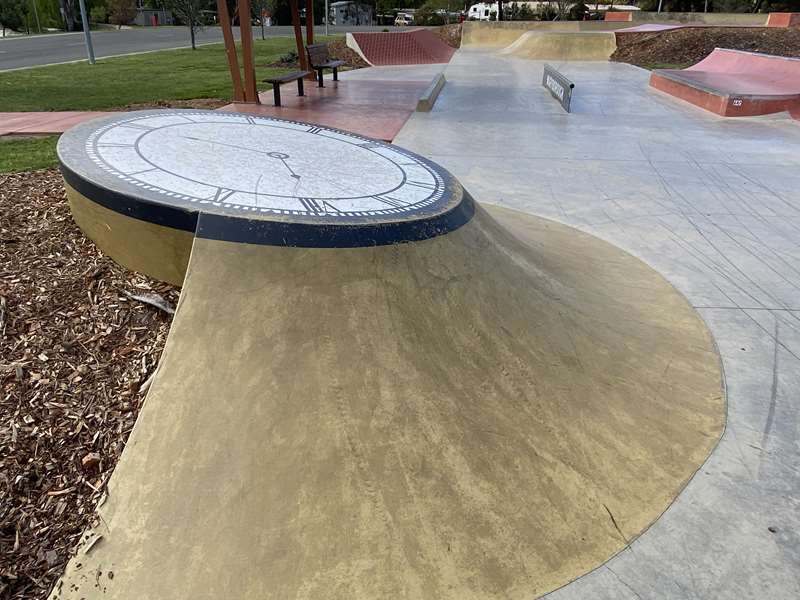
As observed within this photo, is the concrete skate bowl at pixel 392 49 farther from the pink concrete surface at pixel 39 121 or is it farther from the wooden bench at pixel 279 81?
the pink concrete surface at pixel 39 121

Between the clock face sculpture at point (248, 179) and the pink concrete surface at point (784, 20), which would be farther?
the pink concrete surface at point (784, 20)

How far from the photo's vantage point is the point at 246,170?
3643 millimetres

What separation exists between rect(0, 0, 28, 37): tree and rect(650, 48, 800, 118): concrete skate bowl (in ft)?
153

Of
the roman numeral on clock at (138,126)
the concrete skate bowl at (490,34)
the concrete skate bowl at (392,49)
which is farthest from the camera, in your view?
the concrete skate bowl at (490,34)

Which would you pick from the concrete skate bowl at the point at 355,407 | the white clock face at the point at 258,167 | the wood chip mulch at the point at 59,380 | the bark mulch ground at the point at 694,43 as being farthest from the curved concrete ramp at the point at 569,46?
the wood chip mulch at the point at 59,380

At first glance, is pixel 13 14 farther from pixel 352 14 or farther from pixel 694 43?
pixel 694 43

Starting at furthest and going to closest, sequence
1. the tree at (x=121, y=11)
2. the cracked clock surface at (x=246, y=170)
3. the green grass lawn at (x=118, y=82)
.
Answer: the tree at (x=121, y=11) < the green grass lawn at (x=118, y=82) < the cracked clock surface at (x=246, y=170)

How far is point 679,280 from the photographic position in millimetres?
5137

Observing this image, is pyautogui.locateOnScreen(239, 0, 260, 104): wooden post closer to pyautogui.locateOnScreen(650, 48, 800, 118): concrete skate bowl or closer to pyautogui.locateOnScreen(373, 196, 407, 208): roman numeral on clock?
pyautogui.locateOnScreen(373, 196, 407, 208): roman numeral on clock

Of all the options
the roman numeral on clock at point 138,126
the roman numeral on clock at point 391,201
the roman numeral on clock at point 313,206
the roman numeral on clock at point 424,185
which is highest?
the roman numeral on clock at point 138,126

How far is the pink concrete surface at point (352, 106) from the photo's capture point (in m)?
10.5

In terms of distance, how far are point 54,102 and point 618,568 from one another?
1369cm

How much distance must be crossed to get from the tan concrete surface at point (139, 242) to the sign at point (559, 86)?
37.9 ft

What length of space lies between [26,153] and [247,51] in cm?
518
